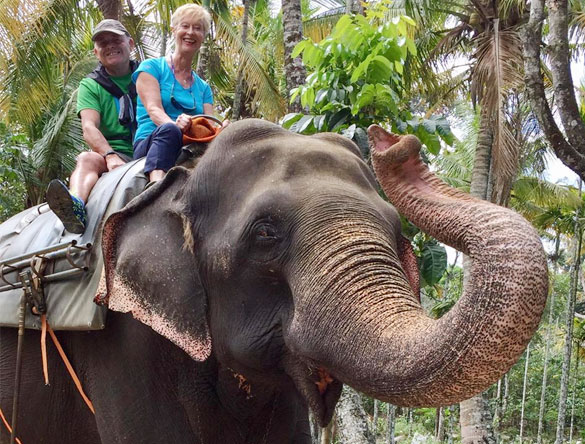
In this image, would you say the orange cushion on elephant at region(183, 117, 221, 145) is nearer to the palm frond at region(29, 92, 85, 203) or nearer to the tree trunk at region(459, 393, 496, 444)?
the tree trunk at region(459, 393, 496, 444)

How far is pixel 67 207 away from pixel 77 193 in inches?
15.0

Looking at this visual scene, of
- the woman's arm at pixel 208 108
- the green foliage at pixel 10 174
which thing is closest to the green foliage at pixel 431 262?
the woman's arm at pixel 208 108

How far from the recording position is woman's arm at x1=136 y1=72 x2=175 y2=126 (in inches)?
150

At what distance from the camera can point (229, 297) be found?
281 centimetres

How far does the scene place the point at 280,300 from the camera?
268 centimetres

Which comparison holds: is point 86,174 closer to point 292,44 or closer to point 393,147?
point 393,147

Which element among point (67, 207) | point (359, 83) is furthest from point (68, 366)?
point (359, 83)

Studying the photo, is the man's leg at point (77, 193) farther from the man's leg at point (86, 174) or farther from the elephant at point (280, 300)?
the elephant at point (280, 300)

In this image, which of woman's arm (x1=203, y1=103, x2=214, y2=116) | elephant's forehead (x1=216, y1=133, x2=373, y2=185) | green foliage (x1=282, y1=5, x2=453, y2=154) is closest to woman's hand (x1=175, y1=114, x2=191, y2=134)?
elephant's forehead (x1=216, y1=133, x2=373, y2=185)

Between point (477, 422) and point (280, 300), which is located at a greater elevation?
point (280, 300)

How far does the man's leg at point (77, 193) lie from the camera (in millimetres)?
3359

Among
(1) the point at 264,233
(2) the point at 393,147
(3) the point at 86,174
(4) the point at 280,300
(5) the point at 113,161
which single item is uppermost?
(5) the point at 113,161

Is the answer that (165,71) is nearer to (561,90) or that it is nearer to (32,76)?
(561,90)

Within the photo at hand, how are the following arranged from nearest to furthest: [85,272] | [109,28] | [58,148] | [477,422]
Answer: [85,272], [109,28], [477,422], [58,148]
